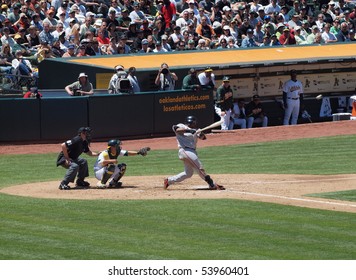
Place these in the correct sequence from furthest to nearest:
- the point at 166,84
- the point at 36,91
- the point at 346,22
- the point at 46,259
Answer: the point at 346,22 → the point at 166,84 → the point at 36,91 → the point at 46,259

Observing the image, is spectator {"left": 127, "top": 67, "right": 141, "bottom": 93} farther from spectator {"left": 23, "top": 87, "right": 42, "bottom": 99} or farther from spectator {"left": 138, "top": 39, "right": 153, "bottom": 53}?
spectator {"left": 138, "top": 39, "right": 153, "bottom": 53}

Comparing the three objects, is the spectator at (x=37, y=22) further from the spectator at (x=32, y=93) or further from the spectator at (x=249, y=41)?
the spectator at (x=249, y=41)

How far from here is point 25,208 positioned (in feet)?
58.6

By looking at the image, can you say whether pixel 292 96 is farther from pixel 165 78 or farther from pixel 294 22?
pixel 294 22

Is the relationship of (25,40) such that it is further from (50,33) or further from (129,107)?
(129,107)

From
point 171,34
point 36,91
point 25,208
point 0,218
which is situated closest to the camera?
point 0,218

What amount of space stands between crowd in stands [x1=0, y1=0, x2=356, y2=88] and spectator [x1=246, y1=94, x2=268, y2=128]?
3.11 meters

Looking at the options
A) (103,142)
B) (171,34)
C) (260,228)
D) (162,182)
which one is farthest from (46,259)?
(171,34)

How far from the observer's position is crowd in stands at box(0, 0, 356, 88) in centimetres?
3059

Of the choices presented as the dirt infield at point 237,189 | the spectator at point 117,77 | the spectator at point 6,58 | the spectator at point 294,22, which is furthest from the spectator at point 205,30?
the dirt infield at point 237,189

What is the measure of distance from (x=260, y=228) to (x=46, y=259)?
4059 millimetres

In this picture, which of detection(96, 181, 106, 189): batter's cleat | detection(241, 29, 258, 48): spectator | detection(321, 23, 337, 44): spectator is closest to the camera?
detection(96, 181, 106, 189): batter's cleat

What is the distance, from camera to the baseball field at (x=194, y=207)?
1366 cm

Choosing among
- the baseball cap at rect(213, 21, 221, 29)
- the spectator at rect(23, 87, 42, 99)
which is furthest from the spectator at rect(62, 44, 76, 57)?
the baseball cap at rect(213, 21, 221, 29)
